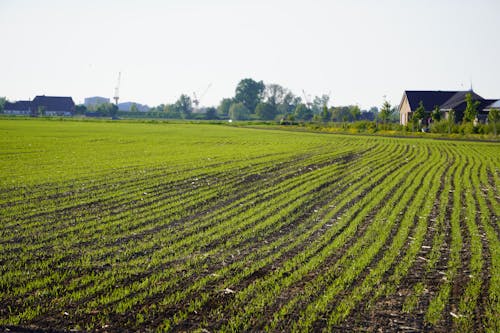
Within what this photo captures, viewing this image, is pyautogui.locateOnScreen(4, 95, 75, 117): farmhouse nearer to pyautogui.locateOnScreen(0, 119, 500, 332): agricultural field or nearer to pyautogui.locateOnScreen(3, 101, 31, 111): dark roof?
pyautogui.locateOnScreen(3, 101, 31, 111): dark roof

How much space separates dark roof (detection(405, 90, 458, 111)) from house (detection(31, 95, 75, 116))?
10826 centimetres

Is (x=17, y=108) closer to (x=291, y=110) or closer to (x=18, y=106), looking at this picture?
(x=18, y=106)

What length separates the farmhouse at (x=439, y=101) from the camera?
244 ft

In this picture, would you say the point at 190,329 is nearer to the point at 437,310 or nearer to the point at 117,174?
the point at 437,310

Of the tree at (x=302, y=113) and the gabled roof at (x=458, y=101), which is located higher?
the gabled roof at (x=458, y=101)

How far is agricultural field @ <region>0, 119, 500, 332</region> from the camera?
257 inches

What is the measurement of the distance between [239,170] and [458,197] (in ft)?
30.8

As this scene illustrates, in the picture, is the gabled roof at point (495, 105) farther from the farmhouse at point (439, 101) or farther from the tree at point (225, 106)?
the tree at point (225, 106)

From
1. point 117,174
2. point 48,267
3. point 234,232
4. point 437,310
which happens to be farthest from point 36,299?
point 117,174

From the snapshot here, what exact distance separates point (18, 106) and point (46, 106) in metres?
9.80

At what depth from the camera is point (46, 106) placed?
15200cm

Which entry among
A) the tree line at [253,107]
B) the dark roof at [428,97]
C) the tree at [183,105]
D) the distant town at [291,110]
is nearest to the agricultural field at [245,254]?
the distant town at [291,110]

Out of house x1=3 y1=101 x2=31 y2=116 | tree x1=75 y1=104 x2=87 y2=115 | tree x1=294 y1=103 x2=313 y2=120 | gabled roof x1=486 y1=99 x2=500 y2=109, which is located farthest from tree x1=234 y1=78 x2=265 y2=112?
gabled roof x1=486 y1=99 x2=500 y2=109

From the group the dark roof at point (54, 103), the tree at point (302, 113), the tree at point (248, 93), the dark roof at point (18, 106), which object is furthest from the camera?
the tree at point (248, 93)
